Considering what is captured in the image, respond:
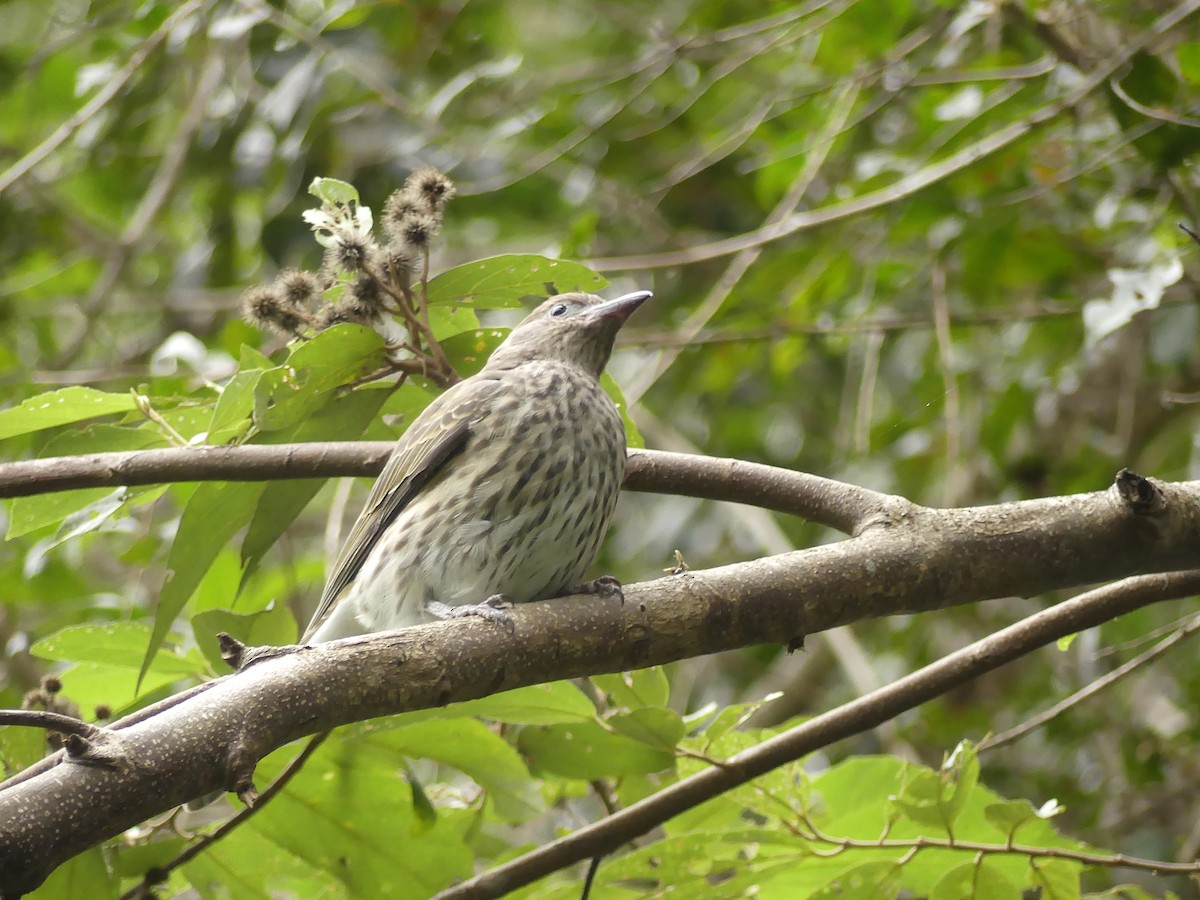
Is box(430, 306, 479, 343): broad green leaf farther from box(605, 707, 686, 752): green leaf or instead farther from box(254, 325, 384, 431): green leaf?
box(605, 707, 686, 752): green leaf

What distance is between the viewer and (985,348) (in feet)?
18.8

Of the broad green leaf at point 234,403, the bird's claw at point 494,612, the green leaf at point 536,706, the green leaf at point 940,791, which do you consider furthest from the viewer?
the green leaf at point 536,706

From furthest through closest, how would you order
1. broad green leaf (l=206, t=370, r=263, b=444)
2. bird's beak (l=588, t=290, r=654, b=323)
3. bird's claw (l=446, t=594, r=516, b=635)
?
bird's beak (l=588, t=290, r=654, b=323) → broad green leaf (l=206, t=370, r=263, b=444) → bird's claw (l=446, t=594, r=516, b=635)

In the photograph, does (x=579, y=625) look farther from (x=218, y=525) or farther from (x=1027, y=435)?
(x=1027, y=435)

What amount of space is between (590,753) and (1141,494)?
3.93 ft

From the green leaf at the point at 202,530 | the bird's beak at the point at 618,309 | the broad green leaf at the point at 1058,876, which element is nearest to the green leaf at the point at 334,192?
the green leaf at the point at 202,530

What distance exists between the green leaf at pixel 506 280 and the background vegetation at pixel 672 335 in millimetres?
39

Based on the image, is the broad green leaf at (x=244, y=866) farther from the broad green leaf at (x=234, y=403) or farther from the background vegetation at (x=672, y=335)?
the broad green leaf at (x=234, y=403)

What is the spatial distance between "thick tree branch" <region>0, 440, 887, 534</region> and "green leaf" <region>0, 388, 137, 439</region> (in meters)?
0.10

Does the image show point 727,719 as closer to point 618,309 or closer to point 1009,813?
point 1009,813

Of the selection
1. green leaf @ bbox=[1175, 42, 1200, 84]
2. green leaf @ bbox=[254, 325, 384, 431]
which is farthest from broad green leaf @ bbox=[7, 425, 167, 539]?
green leaf @ bbox=[1175, 42, 1200, 84]

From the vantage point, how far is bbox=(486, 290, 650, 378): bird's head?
341cm

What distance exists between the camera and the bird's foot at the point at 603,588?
2.20 m

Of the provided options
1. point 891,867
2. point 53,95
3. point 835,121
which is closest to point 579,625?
point 891,867
